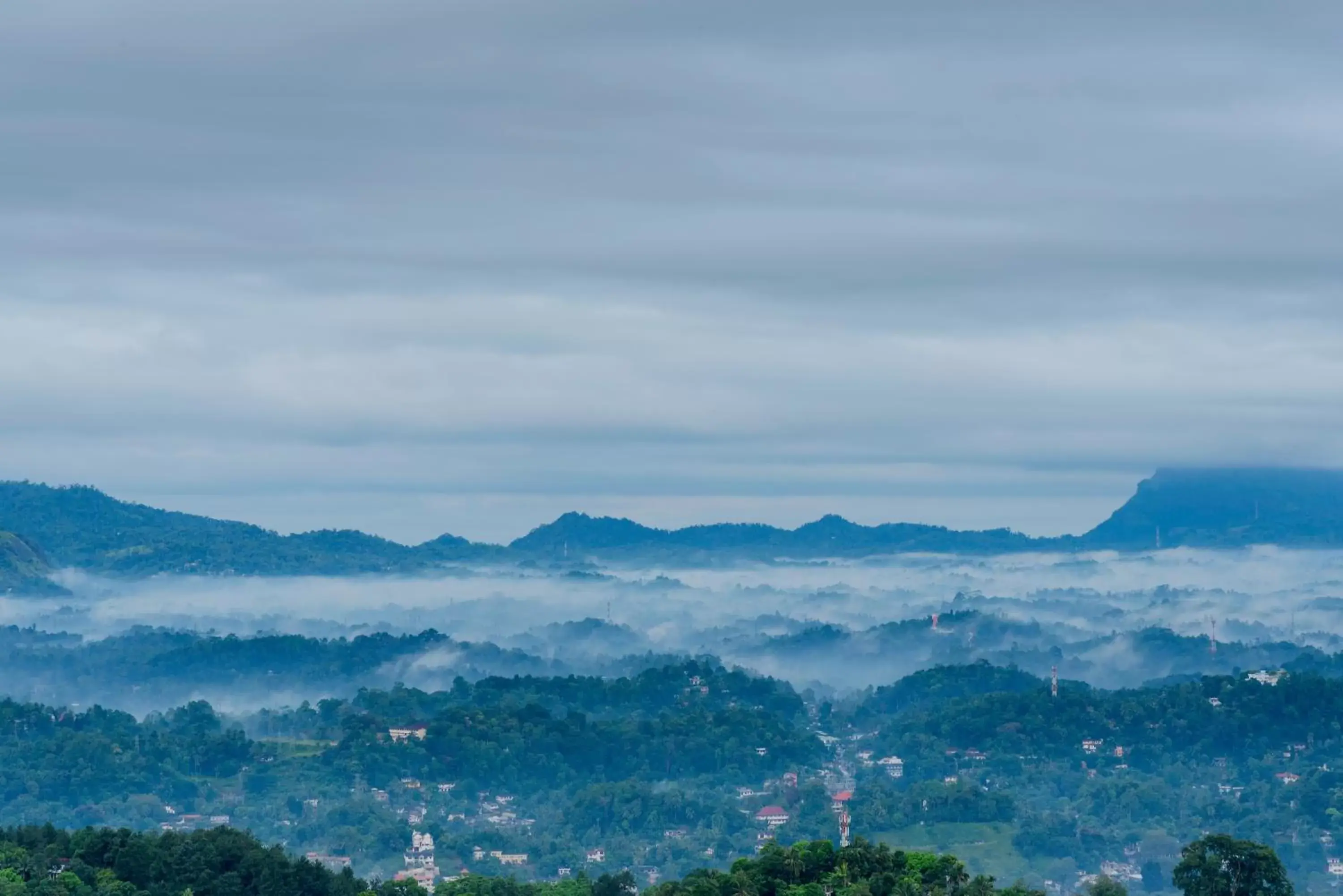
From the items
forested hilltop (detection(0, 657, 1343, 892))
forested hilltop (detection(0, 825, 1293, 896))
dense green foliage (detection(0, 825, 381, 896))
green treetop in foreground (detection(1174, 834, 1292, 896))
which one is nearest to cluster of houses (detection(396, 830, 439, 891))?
forested hilltop (detection(0, 657, 1343, 892))

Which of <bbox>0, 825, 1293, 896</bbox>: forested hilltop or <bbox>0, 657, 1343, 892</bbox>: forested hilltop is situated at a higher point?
<bbox>0, 825, 1293, 896</bbox>: forested hilltop

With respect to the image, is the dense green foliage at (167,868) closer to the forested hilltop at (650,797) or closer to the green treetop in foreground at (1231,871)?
the green treetop in foreground at (1231,871)

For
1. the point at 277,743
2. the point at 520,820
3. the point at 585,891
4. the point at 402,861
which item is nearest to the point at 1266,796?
the point at 520,820

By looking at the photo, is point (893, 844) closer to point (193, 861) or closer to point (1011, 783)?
point (1011, 783)

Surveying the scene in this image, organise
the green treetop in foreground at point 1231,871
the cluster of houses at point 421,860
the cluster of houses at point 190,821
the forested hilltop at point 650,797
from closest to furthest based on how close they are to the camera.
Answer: the green treetop in foreground at point 1231,871, the cluster of houses at point 421,860, the forested hilltop at point 650,797, the cluster of houses at point 190,821

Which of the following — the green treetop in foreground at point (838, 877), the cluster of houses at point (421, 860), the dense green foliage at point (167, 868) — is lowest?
the cluster of houses at point (421, 860)

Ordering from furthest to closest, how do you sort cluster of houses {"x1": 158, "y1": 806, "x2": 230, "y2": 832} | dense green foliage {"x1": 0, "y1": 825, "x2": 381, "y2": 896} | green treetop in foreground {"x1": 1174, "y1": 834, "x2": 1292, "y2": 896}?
cluster of houses {"x1": 158, "y1": 806, "x2": 230, "y2": 832} < dense green foliage {"x1": 0, "y1": 825, "x2": 381, "y2": 896} < green treetop in foreground {"x1": 1174, "y1": 834, "x2": 1292, "y2": 896}

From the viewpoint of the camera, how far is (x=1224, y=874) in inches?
2621

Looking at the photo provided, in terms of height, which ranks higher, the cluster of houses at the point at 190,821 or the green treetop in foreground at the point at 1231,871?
the green treetop in foreground at the point at 1231,871

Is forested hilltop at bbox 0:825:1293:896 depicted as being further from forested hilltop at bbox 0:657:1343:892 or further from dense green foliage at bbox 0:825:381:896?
forested hilltop at bbox 0:657:1343:892

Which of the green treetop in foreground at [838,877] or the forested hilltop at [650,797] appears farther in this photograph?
the forested hilltop at [650,797]

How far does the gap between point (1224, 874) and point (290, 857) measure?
39.8m

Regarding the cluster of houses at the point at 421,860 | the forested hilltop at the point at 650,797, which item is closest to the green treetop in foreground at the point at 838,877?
the cluster of houses at the point at 421,860

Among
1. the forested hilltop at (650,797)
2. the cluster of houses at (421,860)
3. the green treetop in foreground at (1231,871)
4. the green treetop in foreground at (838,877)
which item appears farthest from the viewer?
the forested hilltop at (650,797)
